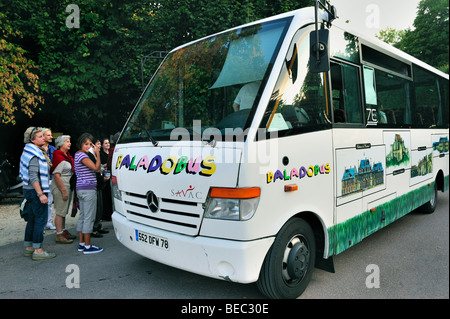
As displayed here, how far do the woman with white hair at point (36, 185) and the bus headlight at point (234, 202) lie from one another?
286 cm

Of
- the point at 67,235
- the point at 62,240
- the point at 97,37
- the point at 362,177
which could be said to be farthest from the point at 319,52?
the point at 97,37

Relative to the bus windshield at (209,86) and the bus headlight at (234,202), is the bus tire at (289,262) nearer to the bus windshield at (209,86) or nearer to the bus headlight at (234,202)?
the bus headlight at (234,202)

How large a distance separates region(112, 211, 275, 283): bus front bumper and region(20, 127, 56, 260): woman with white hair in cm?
213

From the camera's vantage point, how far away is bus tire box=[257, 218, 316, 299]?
10.1 feet

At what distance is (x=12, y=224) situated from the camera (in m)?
7.23

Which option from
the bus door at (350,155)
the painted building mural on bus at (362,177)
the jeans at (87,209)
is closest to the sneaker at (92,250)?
the jeans at (87,209)

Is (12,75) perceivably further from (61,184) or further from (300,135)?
(300,135)

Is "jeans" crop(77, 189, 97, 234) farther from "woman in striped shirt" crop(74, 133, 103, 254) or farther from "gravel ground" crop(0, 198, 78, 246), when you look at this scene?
"gravel ground" crop(0, 198, 78, 246)

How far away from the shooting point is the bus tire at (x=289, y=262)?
3086mm

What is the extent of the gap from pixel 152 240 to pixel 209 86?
5.58 feet
